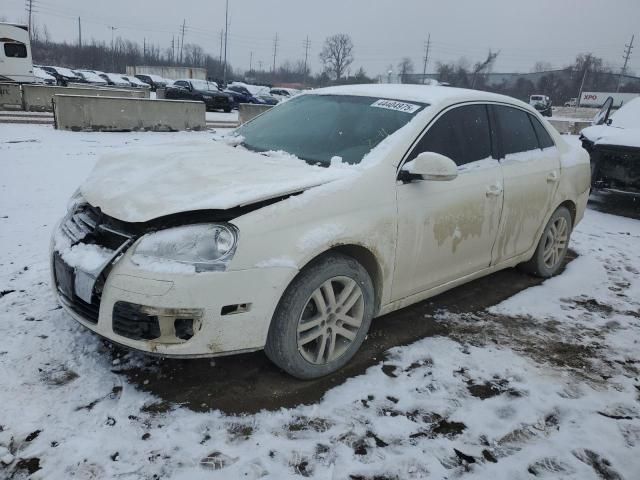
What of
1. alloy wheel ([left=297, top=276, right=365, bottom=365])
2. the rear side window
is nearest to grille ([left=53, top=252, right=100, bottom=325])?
alloy wheel ([left=297, top=276, right=365, bottom=365])

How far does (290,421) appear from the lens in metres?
2.42

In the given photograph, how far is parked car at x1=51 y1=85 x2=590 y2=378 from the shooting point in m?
2.30

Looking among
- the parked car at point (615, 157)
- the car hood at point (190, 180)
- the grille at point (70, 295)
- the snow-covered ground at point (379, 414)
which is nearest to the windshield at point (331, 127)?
the car hood at point (190, 180)

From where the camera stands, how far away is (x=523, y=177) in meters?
3.87

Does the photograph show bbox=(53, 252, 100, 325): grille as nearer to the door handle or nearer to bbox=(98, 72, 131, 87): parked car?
the door handle

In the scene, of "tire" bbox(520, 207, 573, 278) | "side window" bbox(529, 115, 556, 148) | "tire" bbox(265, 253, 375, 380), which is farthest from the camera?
"tire" bbox(520, 207, 573, 278)

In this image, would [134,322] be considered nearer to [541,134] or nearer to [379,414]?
[379,414]

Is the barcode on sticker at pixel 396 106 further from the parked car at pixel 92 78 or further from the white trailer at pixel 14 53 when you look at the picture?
the parked car at pixel 92 78

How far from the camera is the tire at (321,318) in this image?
252 cm

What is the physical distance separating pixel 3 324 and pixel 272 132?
2222mm

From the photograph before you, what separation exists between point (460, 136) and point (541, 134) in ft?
4.40

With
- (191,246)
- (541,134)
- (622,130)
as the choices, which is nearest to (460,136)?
(541,134)

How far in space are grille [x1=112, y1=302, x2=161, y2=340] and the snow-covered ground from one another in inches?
15.8

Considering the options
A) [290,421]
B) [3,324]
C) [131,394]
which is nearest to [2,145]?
[3,324]
